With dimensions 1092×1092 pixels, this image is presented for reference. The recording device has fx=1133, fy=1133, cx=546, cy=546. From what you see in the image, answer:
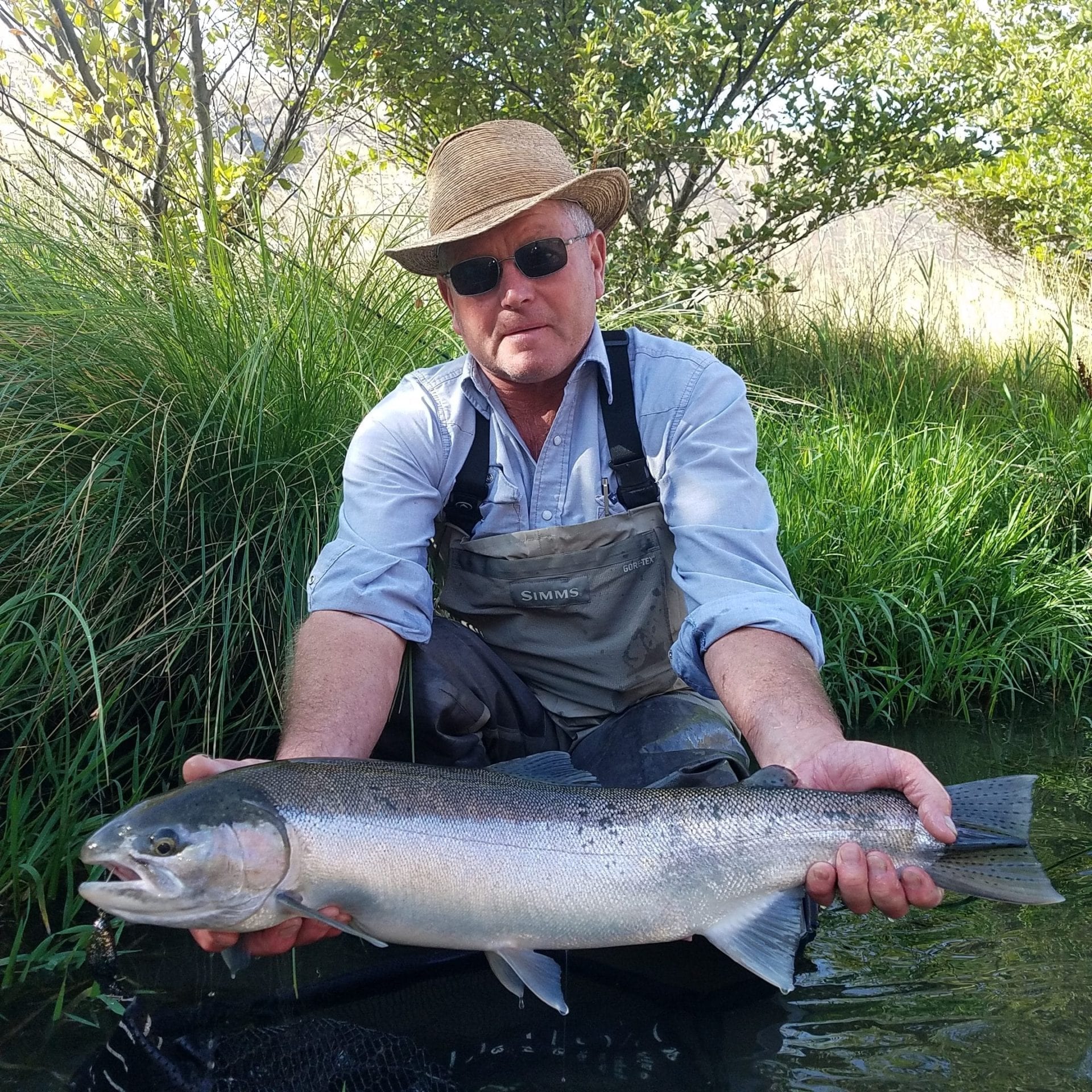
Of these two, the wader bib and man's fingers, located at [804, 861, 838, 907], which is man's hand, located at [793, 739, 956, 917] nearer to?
man's fingers, located at [804, 861, 838, 907]

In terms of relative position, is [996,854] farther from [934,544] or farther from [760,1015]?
[934,544]

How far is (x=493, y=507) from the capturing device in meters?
3.24

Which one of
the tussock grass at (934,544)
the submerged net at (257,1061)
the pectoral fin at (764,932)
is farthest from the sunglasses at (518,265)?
the tussock grass at (934,544)

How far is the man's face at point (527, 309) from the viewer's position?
3168 mm

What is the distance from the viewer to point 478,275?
322cm

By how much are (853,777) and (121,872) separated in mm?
1417

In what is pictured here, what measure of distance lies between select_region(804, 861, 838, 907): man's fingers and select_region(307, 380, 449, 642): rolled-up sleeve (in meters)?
1.23

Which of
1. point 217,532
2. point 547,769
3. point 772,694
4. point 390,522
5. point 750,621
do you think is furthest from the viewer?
point 217,532

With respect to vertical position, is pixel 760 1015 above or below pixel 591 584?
below

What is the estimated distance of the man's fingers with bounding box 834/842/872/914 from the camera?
218cm

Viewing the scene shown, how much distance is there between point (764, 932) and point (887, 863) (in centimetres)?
28

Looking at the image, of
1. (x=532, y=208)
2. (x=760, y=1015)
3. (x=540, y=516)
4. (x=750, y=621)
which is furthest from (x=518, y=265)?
(x=760, y=1015)

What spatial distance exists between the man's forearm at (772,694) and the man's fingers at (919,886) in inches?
12.6

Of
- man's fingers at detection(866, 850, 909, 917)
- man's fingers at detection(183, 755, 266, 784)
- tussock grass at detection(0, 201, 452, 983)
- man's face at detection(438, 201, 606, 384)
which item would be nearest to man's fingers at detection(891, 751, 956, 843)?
man's fingers at detection(866, 850, 909, 917)
